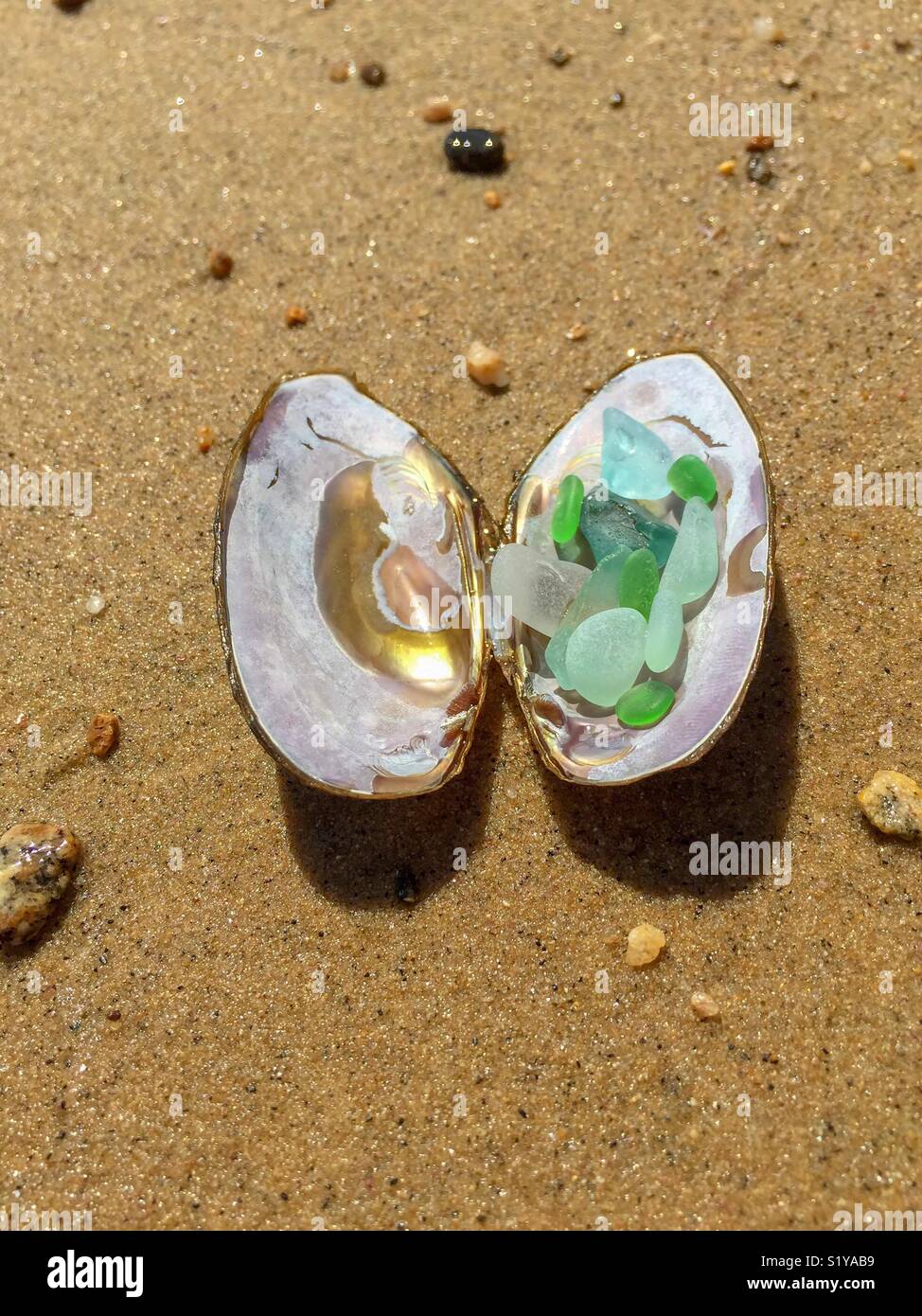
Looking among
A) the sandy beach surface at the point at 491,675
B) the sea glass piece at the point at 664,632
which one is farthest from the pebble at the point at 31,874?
the sea glass piece at the point at 664,632

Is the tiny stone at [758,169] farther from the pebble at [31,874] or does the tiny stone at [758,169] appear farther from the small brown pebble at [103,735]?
the pebble at [31,874]

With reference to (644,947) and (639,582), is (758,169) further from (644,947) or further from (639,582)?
(644,947)

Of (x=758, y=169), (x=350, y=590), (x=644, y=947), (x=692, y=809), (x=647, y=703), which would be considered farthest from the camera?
(x=758, y=169)

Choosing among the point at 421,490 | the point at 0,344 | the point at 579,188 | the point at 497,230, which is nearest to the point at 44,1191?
the point at 421,490

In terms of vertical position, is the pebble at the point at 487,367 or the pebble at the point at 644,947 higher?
the pebble at the point at 487,367

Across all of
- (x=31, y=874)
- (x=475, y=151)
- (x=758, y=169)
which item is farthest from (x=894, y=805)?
(x=475, y=151)

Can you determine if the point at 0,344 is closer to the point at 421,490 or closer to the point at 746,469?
the point at 421,490

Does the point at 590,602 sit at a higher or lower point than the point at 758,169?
lower
